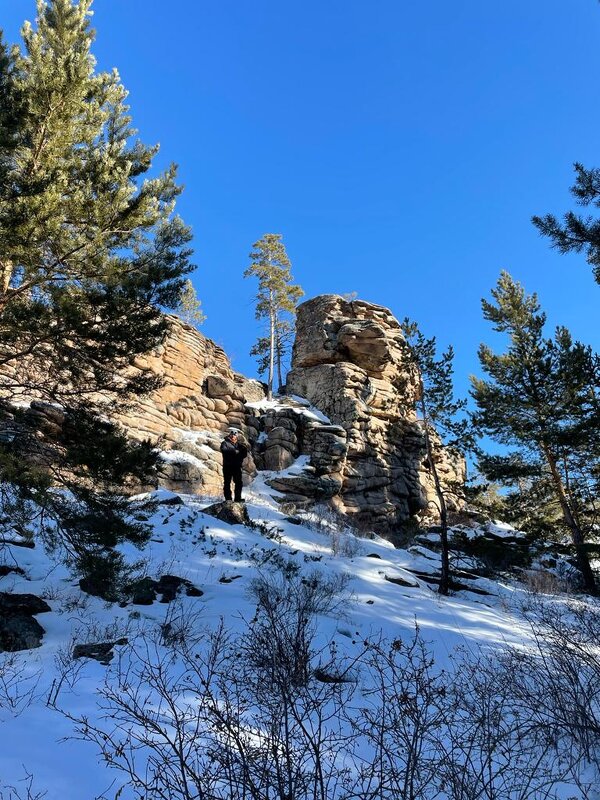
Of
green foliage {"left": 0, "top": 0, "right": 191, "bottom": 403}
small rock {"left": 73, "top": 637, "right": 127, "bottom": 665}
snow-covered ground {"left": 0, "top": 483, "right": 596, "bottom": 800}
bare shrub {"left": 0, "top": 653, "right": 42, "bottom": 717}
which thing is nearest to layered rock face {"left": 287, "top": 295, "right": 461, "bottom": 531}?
snow-covered ground {"left": 0, "top": 483, "right": 596, "bottom": 800}

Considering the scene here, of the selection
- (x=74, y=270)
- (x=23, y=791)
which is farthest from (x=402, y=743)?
(x=74, y=270)

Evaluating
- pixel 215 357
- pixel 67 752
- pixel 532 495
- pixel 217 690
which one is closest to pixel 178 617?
pixel 217 690

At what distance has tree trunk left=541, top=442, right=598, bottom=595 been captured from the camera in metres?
13.0

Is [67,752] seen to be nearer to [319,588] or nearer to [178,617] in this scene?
[178,617]

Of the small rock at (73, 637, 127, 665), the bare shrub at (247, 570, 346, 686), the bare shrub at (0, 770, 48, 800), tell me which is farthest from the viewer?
the small rock at (73, 637, 127, 665)

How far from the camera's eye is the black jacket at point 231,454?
13328mm

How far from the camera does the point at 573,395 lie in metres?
15.5

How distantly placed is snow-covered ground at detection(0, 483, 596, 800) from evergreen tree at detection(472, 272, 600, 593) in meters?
4.41

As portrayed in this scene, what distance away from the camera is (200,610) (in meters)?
5.88

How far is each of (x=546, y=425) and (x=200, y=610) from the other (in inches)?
536

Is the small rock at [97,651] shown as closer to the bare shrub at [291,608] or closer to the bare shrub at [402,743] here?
the bare shrub at [291,608]

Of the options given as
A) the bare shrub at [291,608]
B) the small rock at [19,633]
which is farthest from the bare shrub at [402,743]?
the small rock at [19,633]

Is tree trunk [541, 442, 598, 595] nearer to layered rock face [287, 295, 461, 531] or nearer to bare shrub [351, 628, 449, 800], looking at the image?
layered rock face [287, 295, 461, 531]

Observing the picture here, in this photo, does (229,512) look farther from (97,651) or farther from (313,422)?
(313,422)
